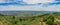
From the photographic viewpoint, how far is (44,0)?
1.33 metres

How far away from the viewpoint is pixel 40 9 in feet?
4.41

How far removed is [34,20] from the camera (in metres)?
1.34

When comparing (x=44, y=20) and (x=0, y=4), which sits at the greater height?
(x=0, y=4)

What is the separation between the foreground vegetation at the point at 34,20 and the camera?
131cm

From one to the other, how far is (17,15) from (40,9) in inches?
8.5

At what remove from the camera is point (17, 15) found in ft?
4.49

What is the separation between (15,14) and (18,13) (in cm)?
3

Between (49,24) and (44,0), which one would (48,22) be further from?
(44,0)

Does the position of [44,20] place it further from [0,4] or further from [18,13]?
[0,4]

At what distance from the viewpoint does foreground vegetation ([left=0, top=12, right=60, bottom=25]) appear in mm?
1314

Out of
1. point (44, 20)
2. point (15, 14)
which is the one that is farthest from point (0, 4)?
point (44, 20)

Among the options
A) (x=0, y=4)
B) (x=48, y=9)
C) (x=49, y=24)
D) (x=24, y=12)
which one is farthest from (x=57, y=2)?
(x=0, y=4)

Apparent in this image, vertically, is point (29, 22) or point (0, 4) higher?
point (0, 4)

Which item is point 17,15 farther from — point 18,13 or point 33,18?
point 33,18
